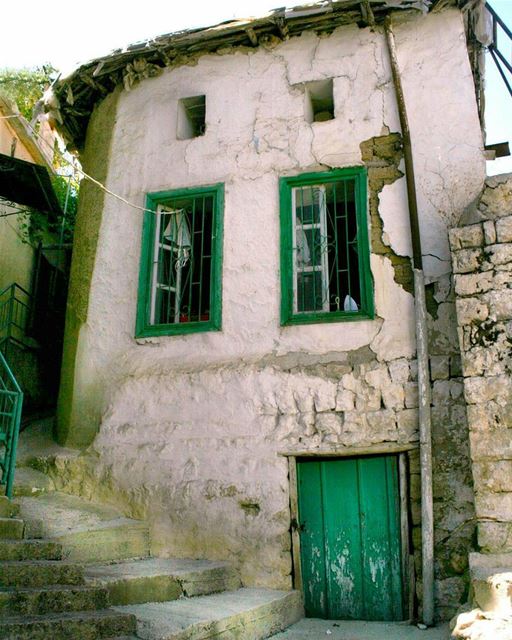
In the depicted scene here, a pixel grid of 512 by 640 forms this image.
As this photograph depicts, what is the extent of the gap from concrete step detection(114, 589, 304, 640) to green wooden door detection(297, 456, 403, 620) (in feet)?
1.10

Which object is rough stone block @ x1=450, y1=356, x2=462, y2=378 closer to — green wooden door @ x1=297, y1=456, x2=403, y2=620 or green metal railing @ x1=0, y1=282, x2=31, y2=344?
green wooden door @ x1=297, y1=456, x2=403, y2=620

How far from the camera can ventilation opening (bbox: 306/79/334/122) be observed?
7.26 m

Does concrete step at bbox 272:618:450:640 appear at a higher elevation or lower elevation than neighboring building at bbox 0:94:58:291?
lower

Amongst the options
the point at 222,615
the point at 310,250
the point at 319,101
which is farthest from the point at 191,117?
the point at 222,615

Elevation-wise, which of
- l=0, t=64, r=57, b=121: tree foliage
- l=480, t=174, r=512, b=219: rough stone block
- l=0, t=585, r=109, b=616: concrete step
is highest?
l=0, t=64, r=57, b=121: tree foliage

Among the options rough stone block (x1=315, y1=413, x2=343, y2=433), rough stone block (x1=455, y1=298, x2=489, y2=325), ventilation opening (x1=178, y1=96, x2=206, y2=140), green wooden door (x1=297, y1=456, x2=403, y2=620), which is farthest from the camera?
ventilation opening (x1=178, y1=96, x2=206, y2=140)

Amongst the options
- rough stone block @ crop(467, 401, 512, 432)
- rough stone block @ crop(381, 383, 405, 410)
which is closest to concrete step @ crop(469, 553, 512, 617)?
rough stone block @ crop(467, 401, 512, 432)

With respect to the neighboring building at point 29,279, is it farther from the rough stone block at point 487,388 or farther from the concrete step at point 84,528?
the rough stone block at point 487,388

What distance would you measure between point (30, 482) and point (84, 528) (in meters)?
1.22

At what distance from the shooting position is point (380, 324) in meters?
6.25

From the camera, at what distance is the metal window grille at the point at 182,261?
716cm

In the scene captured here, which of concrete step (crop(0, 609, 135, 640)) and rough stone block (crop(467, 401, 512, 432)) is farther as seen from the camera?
rough stone block (crop(467, 401, 512, 432))

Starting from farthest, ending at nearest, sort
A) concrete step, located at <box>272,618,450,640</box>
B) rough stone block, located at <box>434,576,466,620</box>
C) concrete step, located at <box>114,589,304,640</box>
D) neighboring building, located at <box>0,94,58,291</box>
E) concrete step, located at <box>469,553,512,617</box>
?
neighboring building, located at <box>0,94,58,291</box> < rough stone block, located at <box>434,576,466,620</box> < concrete step, located at <box>272,618,450,640</box> < concrete step, located at <box>114,589,304,640</box> < concrete step, located at <box>469,553,512,617</box>

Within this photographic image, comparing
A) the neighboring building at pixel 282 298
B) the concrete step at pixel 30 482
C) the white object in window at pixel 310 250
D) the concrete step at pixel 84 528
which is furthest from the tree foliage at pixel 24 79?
the concrete step at pixel 84 528
